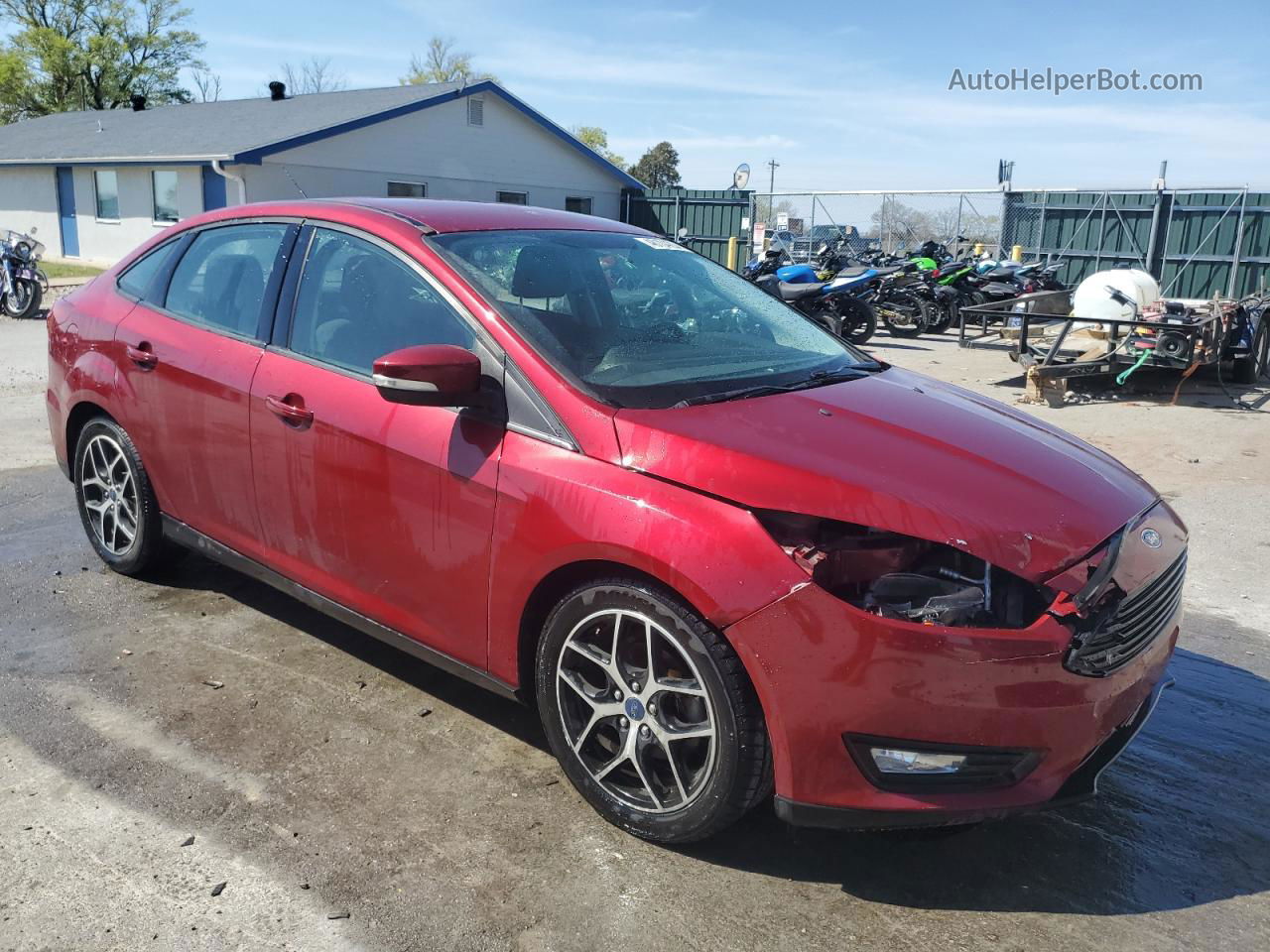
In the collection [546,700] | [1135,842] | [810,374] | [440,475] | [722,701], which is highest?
[810,374]

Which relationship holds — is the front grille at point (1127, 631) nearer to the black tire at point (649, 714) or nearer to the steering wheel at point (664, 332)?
the black tire at point (649, 714)

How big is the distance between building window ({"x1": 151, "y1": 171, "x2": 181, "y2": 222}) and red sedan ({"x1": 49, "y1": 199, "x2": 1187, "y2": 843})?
2308 cm

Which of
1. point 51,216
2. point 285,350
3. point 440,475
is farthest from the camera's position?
point 51,216

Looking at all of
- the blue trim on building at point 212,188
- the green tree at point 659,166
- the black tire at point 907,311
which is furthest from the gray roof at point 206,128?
the green tree at point 659,166

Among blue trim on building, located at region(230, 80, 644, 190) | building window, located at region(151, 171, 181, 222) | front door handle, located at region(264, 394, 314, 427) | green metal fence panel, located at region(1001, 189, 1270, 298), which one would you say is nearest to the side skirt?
front door handle, located at region(264, 394, 314, 427)

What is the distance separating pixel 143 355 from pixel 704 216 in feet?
83.1

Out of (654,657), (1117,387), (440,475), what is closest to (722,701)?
(654,657)

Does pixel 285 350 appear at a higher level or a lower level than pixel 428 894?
higher

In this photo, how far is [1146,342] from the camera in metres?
10.0

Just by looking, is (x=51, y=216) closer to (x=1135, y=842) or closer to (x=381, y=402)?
(x=381, y=402)

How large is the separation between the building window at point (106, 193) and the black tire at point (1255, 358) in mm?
25597

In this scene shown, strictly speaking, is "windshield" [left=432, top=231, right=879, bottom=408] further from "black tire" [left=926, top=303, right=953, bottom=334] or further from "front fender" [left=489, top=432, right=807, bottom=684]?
"black tire" [left=926, top=303, right=953, bottom=334]

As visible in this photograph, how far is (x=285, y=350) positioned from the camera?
11.7 ft

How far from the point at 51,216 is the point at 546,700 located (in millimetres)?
31220
